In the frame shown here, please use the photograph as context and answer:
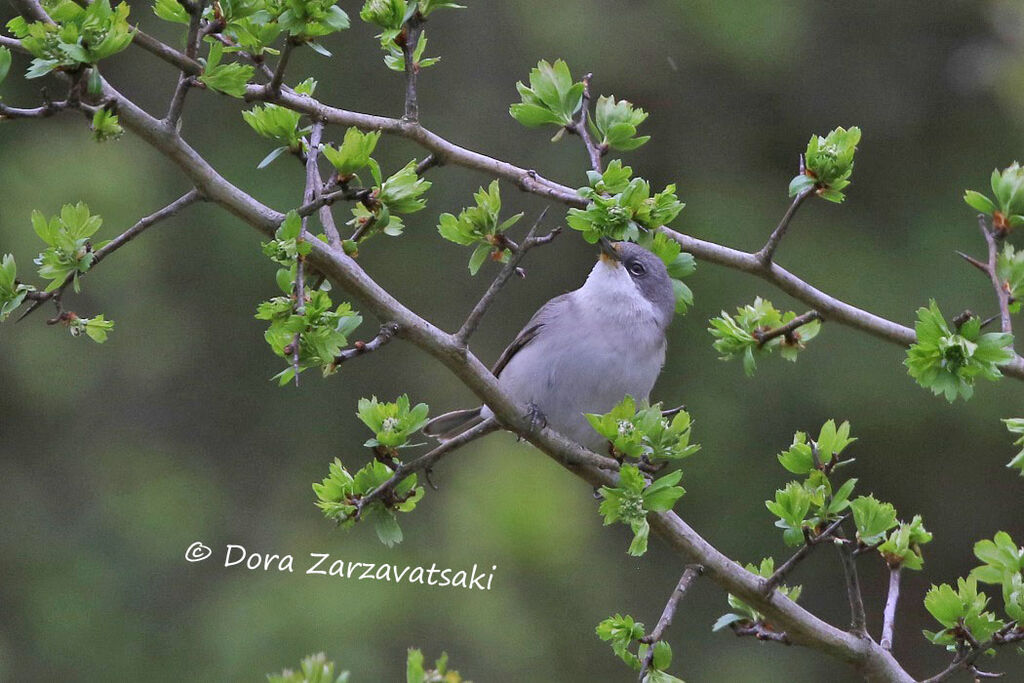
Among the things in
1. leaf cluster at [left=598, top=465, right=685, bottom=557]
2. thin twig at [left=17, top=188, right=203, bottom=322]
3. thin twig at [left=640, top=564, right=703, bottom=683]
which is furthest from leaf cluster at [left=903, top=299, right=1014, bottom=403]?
thin twig at [left=17, top=188, right=203, bottom=322]

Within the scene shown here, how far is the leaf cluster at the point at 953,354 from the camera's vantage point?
2631mm

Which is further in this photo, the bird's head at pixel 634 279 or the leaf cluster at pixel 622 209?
the bird's head at pixel 634 279

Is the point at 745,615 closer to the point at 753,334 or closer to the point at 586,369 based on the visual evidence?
the point at 753,334

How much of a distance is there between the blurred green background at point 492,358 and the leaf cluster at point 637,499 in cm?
478

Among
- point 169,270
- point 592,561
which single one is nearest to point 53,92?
point 169,270

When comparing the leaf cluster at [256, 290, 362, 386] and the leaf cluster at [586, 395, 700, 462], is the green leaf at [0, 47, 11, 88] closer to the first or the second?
the leaf cluster at [256, 290, 362, 386]

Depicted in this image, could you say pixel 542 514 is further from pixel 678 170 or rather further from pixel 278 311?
pixel 278 311

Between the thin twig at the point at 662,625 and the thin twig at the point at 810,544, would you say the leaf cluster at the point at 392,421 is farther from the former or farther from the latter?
the thin twig at the point at 810,544

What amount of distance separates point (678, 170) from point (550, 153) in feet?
3.20

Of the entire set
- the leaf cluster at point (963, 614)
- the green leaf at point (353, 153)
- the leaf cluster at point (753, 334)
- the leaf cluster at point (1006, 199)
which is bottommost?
the leaf cluster at point (963, 614)

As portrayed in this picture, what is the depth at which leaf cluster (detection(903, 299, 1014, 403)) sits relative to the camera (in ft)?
8.63

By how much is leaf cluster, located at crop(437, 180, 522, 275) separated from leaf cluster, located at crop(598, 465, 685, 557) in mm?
600

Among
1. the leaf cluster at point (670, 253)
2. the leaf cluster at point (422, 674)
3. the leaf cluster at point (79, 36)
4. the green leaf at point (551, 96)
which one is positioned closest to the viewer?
the leaf cluster at point (422, 674)

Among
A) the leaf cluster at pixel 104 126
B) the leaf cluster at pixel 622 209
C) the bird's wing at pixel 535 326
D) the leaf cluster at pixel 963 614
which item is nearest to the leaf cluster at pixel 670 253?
the leaf cluster at pixel 622 209
